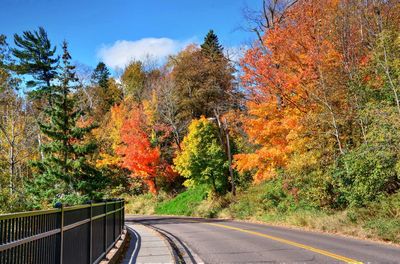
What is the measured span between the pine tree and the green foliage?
14823 mm

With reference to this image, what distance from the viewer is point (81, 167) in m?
27.7

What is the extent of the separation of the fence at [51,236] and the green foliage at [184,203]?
32.5m

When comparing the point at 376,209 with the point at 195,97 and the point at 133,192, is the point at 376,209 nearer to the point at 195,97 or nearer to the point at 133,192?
the point at 195,97

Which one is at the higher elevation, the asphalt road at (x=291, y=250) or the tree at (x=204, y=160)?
the tree at (x=204, y=160)

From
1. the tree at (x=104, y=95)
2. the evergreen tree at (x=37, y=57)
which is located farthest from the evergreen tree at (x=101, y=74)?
the evergreen tree at (x=37, y=57)

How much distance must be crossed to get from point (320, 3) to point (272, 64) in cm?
450

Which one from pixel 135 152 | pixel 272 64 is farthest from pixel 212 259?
pixel 135 152

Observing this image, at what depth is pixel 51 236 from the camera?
17.4ft

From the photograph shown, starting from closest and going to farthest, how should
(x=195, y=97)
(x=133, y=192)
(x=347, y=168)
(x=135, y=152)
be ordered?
(x=347, y=168) → (x=135, y=152) → (x=195, y=97) → (x=133, y=192)

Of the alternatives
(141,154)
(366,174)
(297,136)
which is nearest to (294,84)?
(297,136)

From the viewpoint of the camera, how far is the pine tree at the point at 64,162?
87.5ft

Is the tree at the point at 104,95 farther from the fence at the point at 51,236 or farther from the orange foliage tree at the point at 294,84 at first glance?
the fence at the point at 51,236

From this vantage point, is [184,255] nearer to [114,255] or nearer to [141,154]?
[114,255]

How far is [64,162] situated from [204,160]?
15.4 m
